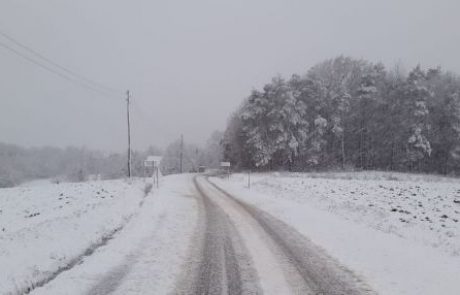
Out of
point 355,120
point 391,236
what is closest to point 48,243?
point 391,236

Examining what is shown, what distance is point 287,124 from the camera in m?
69.0

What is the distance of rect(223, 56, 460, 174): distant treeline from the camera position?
62781mm

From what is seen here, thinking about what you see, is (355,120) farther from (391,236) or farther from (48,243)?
(48,243)

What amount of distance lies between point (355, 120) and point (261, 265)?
63.8 m

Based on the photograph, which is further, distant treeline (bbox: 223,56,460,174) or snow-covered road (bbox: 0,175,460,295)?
distant treeline (bbox: 223,56,460,174)

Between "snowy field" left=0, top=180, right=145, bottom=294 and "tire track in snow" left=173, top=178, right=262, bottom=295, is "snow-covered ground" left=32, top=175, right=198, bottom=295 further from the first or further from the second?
"snowy field" left=0, top=180, right=145, bottom=294

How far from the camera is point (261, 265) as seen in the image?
1034 centimetres

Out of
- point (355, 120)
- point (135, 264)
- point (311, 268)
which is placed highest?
point (355, 120)

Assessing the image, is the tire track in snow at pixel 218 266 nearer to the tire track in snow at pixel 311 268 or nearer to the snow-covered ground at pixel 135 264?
the snow-covered ground at pixel 135 264

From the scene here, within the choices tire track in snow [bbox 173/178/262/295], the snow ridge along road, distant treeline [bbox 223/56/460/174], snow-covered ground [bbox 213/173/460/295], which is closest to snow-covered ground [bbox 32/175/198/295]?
tire track in snow [bbox 173/178/262/295]

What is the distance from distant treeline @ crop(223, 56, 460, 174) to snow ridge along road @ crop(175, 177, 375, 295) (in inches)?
2044

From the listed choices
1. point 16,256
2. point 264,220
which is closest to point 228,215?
point 264,220

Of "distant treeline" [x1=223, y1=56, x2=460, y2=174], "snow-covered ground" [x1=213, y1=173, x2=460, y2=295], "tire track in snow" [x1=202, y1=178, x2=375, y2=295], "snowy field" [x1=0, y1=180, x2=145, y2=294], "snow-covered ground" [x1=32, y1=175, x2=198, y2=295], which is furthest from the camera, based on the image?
"distant treeline" [x1=223, y1=56, x2=460, y2=174]

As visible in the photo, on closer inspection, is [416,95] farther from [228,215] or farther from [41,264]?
[41,264]
